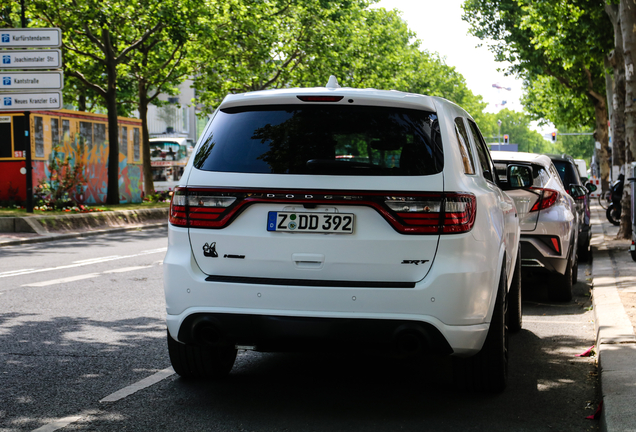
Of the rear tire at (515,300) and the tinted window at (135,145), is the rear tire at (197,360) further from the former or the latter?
the tinted window at (135,145)

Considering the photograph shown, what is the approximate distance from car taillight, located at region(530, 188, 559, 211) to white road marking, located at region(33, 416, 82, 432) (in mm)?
5585

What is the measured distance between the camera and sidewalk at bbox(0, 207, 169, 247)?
17609 mm

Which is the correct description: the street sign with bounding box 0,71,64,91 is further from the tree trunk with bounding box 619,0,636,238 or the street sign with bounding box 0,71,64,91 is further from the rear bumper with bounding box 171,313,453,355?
the rear bumper with bounding box 171,313,453,355

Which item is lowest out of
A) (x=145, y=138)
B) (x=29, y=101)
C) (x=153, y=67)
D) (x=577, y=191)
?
(x=577, y=191)

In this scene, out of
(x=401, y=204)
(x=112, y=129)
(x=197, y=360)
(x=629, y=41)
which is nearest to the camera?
(x=401, y=204)

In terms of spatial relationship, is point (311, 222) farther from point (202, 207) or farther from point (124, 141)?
point (124, 141)

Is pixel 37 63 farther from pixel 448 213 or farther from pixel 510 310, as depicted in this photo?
pixel 448 213

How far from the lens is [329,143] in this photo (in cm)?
446

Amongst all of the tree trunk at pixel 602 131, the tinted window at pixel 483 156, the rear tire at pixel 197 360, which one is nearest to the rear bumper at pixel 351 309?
the rear tire at pixel 197 360

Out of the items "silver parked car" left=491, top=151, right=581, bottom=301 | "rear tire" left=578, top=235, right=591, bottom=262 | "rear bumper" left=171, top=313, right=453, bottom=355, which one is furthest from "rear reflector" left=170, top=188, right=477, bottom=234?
"rear tire" left=578, top=235, right=591, bottom=262

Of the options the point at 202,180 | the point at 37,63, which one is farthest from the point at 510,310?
the point at 37,63

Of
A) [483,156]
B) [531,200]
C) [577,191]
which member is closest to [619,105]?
[577,191]

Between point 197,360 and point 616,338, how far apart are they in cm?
305

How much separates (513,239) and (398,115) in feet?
6.70
